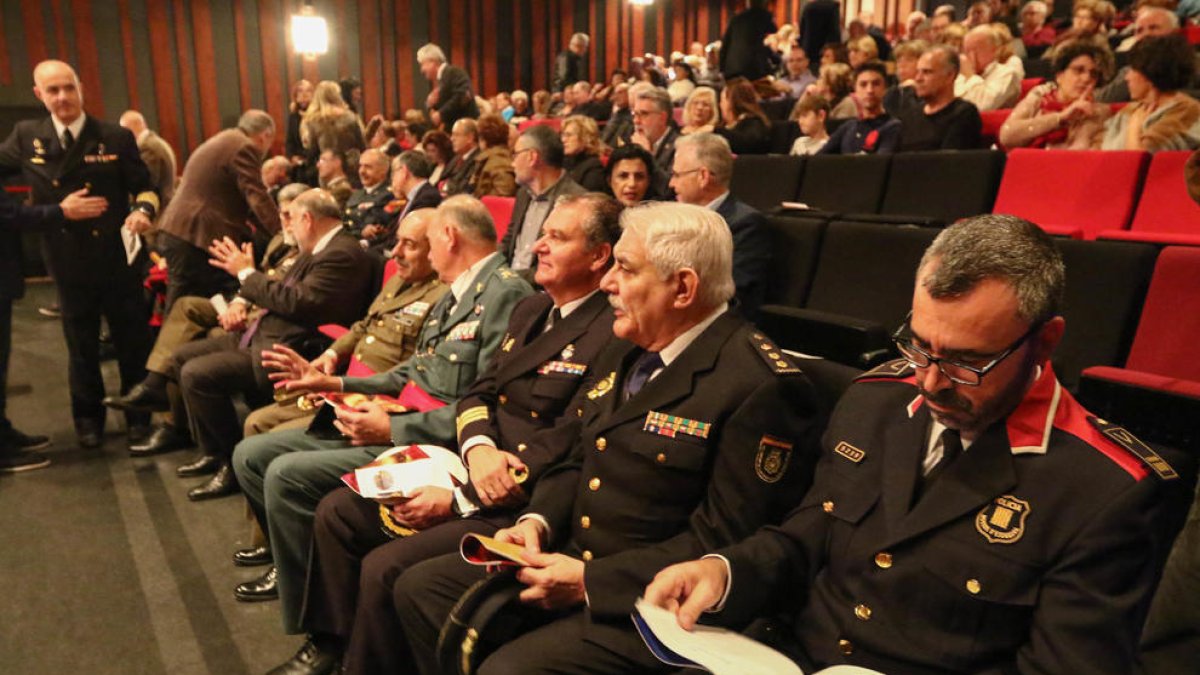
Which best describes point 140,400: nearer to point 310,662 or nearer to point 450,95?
point 310,662

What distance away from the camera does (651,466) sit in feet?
4.59

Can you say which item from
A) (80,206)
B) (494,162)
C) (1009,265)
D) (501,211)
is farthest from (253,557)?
(494,162)

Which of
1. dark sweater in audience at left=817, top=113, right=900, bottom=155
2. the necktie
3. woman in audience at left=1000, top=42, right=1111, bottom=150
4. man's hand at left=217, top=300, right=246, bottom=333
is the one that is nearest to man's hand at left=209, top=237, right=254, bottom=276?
man's hand at left=217, top=300, right=246, bottom=333

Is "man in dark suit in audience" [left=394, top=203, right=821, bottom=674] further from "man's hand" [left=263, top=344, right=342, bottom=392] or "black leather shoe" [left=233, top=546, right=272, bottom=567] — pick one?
"black leather shoe" [left=233, top=546, right=272, bottom=567]

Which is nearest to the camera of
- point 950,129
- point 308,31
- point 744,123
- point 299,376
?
point 299,376

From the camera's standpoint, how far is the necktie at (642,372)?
1.57m

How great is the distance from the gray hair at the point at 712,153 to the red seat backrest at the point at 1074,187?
3.36ft

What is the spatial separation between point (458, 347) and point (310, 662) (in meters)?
0.87

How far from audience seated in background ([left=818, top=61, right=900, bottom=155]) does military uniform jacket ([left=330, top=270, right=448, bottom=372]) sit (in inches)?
87.5

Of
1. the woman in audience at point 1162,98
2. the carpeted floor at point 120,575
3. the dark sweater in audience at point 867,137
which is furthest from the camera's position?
the dark sweater in audience at point 867,137

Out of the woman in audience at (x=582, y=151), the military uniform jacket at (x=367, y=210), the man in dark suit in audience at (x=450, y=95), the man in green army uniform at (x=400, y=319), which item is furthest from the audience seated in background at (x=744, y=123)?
the man in dark suit in audience at (x=450, y=95)

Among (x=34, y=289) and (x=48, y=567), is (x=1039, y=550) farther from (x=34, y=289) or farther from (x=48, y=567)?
(x=34, y=289)

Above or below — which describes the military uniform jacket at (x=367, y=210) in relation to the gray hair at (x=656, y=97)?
below

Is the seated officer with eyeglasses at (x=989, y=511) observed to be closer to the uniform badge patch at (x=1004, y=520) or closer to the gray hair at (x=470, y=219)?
the uniform badge patch at (x=1004, y=520)
